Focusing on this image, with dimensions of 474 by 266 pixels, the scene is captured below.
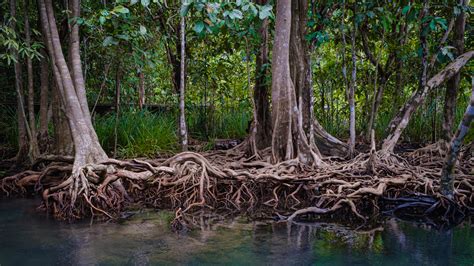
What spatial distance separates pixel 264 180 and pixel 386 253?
6.62 feet

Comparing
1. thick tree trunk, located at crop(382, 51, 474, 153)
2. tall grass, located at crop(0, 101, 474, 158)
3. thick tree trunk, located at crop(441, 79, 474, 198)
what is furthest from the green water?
tall grass, located at crop(0, 101, 474, 158)

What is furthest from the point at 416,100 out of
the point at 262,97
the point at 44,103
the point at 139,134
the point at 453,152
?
the point at 44,103

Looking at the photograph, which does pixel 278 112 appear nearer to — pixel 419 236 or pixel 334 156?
pixel 334 156

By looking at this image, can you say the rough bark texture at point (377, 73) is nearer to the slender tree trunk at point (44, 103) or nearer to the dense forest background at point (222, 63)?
the dense forest background at point (222, 63)

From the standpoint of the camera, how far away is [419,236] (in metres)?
4.25

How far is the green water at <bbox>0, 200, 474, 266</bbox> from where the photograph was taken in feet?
11.9

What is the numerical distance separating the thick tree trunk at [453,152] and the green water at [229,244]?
1.40 feet

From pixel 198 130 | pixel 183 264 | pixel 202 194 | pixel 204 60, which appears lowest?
pixel 183 264

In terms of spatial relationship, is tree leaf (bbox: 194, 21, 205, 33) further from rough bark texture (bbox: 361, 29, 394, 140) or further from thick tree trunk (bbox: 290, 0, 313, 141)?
rough bark texture (bbox: 361, 29, 394, 140)

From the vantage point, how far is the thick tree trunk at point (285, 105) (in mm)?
5984

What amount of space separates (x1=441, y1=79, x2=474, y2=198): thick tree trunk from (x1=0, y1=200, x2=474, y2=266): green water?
0.43m

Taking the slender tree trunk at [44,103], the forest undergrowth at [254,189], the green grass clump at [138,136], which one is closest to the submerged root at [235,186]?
the forest undergrowth at [254,189]

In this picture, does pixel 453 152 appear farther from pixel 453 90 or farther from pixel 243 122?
pixel 243 122

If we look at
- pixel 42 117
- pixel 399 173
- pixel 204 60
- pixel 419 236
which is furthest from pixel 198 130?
pixel 419 236
